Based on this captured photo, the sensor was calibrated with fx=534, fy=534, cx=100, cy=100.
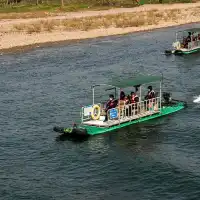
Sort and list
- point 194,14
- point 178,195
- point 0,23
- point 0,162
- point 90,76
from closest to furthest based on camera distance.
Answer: point 178,195
point 0,162
point 90,76
point 0,23
point 194,14

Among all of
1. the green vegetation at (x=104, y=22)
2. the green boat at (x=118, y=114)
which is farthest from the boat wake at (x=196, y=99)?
the green vegetation at (x=104, y=22)

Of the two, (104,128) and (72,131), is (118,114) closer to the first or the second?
(104,128)

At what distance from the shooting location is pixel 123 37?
311 ft

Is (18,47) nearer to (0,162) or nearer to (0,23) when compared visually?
(0,23)

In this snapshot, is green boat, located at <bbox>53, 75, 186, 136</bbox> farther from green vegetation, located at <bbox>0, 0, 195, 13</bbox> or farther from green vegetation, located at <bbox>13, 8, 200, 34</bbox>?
green vegetation, located at <bbox>0, 0, 195, 13</bbox>

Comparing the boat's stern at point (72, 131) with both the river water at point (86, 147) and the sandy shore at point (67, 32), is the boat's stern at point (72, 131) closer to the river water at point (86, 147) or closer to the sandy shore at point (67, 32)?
the river water at point (86, 147)

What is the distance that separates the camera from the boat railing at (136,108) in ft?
134

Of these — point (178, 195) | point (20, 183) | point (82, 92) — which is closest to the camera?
point (178, 195)

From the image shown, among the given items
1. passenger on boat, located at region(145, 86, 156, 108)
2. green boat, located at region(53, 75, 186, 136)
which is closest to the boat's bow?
green boat, located at region(53, 75, 186, 136)

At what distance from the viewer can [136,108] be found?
42.7 m

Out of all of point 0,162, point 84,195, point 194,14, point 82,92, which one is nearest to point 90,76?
point 82,92

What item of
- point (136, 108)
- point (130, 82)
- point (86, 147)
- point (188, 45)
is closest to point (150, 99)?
point (136, 108)

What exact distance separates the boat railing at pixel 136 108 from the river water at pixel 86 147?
44.3 inches

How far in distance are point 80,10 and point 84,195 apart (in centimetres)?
10009
